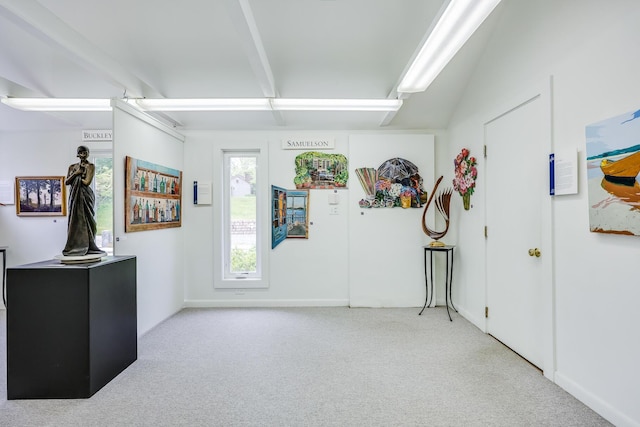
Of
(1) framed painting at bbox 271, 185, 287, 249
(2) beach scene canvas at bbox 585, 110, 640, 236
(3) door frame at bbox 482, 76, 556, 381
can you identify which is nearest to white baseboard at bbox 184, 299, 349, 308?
(1) framed painting at bbox 271, 185, 287, 249

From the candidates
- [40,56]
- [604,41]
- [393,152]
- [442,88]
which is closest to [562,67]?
[604,41]

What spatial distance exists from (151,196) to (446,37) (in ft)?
11.6

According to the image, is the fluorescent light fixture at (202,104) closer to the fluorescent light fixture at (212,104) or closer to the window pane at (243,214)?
the fluorescent light fixture at (212,104)

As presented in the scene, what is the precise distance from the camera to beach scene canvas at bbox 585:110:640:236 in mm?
1860

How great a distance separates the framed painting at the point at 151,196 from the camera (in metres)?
3.38

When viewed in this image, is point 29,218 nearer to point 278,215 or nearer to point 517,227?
point 278,215

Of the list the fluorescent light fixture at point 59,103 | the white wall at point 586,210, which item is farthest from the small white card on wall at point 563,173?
the fluorescent light fixture at point 59,103

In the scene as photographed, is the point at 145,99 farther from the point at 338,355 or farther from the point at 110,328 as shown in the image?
the point at 338,355

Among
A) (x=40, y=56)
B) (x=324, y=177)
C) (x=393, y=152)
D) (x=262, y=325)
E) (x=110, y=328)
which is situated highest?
(x=40, y=56)

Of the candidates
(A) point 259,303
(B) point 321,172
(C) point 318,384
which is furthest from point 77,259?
(B) point 321,172

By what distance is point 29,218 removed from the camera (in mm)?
4523

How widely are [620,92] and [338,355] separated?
9.63 feet

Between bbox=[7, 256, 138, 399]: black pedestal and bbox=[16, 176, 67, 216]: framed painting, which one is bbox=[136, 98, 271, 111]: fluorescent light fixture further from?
bbox=[16, 176, 67, 216]: framed painting

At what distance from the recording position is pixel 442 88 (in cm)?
405
